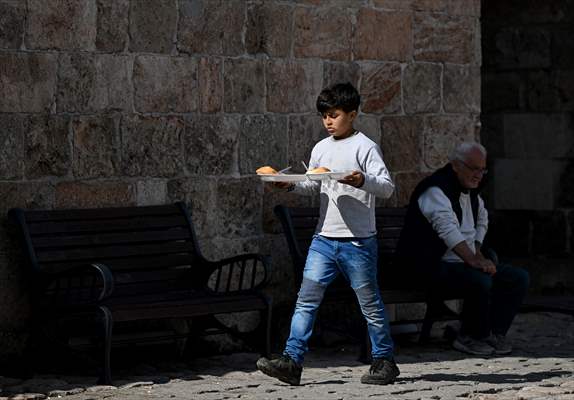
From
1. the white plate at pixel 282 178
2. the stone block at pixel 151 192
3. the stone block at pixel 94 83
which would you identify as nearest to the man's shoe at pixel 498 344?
the stone block at pixel 151 192

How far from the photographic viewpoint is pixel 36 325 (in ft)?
28.2

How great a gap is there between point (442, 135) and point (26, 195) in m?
2.86

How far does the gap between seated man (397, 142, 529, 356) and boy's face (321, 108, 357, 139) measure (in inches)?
47.8

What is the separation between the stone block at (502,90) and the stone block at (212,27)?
328 cm

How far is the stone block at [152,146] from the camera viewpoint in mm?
9047

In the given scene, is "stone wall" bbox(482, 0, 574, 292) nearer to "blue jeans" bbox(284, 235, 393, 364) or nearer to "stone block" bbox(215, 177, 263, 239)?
"stone block" bbox(215, 177, 263, 239)

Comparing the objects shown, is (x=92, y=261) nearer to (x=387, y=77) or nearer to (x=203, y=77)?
(x=203, y=77)

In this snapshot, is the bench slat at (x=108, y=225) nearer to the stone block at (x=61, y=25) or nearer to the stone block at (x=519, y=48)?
the stone block at (x=61, y=25)

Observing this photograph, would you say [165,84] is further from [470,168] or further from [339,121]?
Answer: [470,168]

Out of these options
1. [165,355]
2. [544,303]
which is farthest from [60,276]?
[544,303]

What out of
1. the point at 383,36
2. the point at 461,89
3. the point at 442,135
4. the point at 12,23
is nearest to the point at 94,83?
the point at 12,23

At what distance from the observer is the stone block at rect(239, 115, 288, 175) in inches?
375

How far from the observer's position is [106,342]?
26.7ft

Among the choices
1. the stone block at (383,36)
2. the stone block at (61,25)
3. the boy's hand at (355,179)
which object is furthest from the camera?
the stone block at (383,36)
